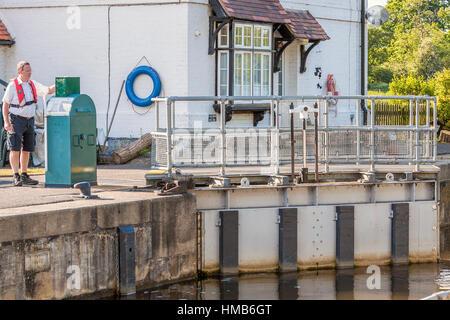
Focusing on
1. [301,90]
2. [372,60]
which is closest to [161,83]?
[301,90]

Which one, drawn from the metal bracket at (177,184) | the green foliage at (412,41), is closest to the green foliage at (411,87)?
the metal bracket at (177,184)

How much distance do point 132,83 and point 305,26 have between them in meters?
5.39

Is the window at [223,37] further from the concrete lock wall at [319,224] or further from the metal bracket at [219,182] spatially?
the metal bracket at [219,182]

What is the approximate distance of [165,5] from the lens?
22.4 metres

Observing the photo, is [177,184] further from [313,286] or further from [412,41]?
[412,41]

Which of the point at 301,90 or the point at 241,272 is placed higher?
the point at 301,90

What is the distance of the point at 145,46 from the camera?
22609 mm

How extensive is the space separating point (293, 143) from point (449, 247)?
4.98 meters

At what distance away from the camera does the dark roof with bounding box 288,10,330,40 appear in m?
24.5

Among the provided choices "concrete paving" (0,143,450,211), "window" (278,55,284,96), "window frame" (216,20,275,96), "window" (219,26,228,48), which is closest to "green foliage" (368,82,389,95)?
"window" (278,55,284,96)

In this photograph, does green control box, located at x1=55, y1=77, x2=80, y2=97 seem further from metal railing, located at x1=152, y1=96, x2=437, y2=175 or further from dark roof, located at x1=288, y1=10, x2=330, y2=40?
dark roof, located at x1=288, y1=10, x2=330, y2=40

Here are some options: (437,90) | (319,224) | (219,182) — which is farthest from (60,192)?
(437,90)

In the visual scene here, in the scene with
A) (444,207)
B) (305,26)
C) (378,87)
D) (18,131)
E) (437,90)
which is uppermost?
(378,87)
